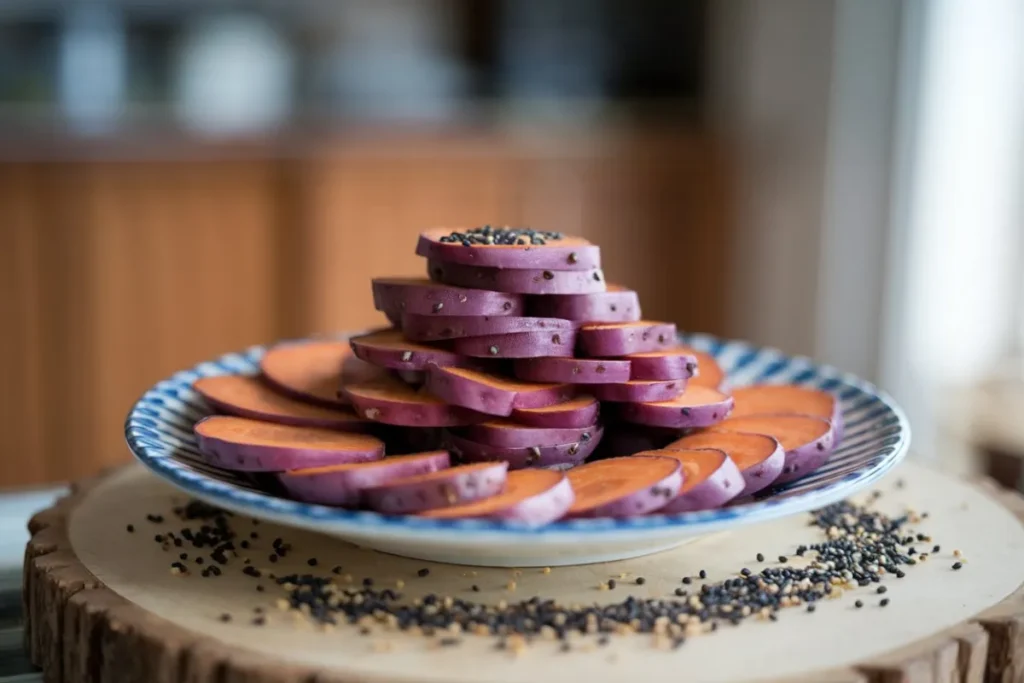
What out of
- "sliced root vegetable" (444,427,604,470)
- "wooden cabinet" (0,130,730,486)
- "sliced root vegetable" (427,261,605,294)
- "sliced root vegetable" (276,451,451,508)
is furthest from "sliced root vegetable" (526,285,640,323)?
"wooden cabinet" (0,130,730,486)

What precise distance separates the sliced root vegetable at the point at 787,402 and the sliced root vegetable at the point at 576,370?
22 cm

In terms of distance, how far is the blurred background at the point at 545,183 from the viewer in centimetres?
306

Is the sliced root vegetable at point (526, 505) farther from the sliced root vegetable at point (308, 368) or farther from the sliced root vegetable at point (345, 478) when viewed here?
the sliced root vegetable at point (308, 368)

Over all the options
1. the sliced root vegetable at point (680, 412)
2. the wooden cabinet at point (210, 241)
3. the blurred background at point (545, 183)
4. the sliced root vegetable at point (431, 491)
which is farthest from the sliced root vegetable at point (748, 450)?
the wooden cabinet at point (210, 241)

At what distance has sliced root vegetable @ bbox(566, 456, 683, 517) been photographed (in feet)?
3.24

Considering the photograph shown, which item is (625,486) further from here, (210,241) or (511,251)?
(210,241)

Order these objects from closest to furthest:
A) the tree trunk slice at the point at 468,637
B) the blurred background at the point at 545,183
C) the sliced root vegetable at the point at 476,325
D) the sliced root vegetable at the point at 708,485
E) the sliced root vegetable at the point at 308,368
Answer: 1. the tree trunk slice at the point at 468,637
2. the sliced root vegetable at the point at 708,485
3. the sliced root vegetable at the point at 476,325
4. the sliced root vegetable at the point at 308,368
5. the blurred background at the point at 545,183

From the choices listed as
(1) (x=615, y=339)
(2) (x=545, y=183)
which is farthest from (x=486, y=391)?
(2) (x=545, y=183)

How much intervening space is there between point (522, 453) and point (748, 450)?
22 cm

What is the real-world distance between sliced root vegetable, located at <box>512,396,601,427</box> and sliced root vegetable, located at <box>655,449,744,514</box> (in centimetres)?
11

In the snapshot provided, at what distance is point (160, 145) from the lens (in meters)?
3.11

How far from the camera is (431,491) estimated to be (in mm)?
977

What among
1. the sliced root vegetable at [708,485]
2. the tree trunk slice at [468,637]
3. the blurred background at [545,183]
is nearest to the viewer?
the tree trunk slice at [468,637]

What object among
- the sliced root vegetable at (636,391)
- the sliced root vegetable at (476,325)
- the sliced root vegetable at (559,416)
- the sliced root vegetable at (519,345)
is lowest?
the sliced root vegetable at (559,416)
